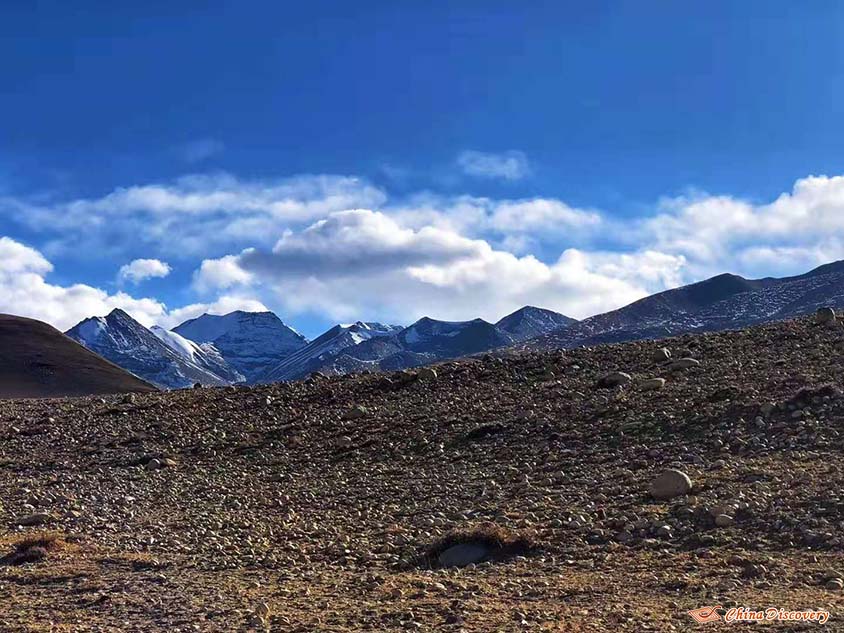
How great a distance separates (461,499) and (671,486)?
4.43 metres

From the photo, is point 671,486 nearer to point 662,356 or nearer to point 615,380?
point 615,380

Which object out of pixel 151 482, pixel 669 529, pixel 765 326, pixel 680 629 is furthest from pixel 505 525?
pixel 765 326

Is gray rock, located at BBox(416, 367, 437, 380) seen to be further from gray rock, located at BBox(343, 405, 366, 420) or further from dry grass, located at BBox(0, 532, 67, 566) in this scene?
dry grass, located at BBox(0, 532, 67, 566)

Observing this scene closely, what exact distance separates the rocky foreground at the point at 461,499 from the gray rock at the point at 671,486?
44 mm

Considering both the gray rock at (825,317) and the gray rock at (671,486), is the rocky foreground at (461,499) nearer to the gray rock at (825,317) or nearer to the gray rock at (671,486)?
the gray rock at (671,486)

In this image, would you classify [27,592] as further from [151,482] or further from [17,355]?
[17,355]

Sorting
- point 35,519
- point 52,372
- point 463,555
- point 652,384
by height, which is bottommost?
point 463,555

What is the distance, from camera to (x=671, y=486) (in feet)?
50.0

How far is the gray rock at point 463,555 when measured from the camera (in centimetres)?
1293

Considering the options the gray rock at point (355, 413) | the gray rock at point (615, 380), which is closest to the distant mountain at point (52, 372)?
the gray rock at point (355, 413)

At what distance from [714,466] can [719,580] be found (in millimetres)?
6535

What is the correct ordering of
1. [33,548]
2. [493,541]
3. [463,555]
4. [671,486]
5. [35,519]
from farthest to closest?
1. [35,519]
2. [671,486]
3. [33,548]
4. [493,541]
5. [463,555]

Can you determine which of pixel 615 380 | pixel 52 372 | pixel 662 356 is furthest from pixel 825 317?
pixel 52 372

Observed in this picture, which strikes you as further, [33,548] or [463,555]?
[33,548]
